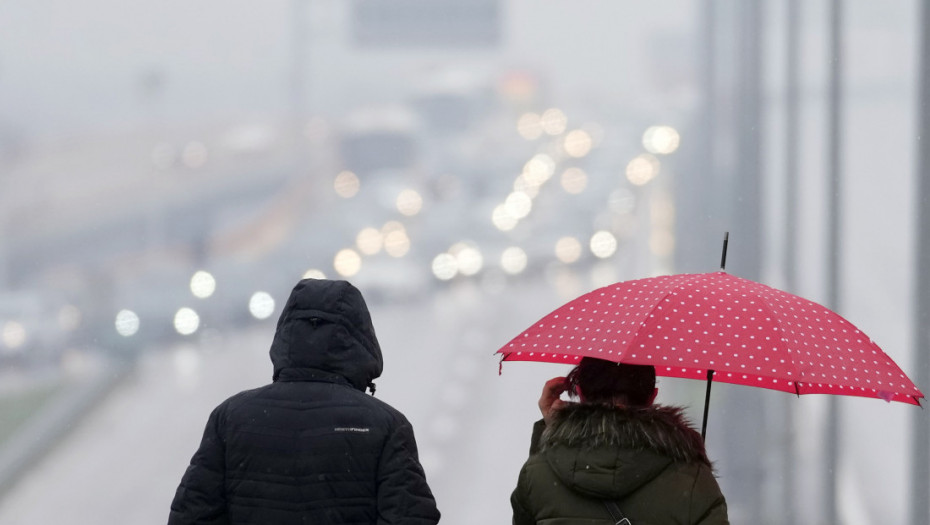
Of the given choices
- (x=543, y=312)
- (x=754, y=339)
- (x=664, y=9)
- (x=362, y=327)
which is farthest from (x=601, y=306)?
(x=664, y=9)

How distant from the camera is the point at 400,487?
1970 mm

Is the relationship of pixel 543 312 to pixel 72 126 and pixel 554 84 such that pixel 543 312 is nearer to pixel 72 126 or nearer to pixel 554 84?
pixel 554 84

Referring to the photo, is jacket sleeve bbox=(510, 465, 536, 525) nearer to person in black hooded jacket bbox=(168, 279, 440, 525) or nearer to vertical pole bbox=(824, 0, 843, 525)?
person in black hooded jacket bbox=(168, 279, 440, 525)

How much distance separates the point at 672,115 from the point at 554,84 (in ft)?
1.99

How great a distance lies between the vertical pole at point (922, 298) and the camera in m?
3.38

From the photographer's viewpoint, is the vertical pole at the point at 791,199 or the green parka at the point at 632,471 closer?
the green parka at the point at 632,471

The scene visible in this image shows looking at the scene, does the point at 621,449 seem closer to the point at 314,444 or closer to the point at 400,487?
the point at 400,487

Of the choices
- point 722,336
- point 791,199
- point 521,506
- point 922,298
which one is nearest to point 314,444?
point 521,506

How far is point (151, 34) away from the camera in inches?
220

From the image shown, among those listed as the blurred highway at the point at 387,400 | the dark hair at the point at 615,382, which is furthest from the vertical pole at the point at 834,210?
the dark hair at the point at 615,382

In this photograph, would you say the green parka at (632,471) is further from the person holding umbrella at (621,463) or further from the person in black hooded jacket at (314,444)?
the person in black hooded jacket at (314,444)

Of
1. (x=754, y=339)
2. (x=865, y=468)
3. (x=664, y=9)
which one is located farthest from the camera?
(x=664, y=9)

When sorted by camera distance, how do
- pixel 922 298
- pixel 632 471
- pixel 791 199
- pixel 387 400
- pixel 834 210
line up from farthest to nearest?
pixel 387 400, pixel 791 199, pixel 834 210, pixel 922 298, pixel 632 471

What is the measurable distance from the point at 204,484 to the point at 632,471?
0.76 metres
